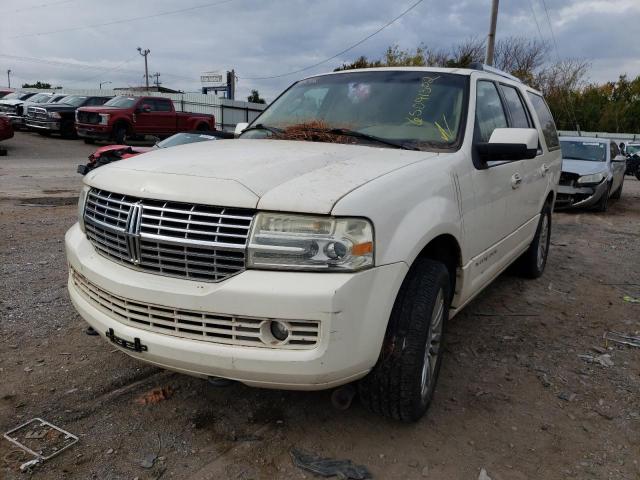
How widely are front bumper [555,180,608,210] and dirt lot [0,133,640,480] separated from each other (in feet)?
20.9

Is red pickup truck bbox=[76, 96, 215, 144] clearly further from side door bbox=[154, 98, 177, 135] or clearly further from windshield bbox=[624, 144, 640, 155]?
windshield bbox=[624, 144, 640, 155]

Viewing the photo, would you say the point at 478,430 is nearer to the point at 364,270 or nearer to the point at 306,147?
the point at 364,270

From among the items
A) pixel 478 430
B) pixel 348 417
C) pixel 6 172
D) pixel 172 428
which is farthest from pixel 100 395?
pixel 6 172

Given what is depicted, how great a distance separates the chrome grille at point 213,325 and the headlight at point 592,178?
32.0 feet

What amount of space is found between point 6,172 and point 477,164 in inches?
506

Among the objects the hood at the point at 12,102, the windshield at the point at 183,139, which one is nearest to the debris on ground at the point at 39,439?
the windshield at the point at 183,139

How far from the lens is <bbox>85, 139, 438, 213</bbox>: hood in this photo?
224 cm

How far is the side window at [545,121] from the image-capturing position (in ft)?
16.8

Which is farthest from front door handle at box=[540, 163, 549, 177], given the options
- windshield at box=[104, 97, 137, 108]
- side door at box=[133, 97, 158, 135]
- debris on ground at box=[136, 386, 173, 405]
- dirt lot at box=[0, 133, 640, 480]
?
windshield at box=[104, 97, 137, 108]

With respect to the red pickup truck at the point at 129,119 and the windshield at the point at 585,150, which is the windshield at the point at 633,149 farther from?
the red pickup truck at the point at 129,119

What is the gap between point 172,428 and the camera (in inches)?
108

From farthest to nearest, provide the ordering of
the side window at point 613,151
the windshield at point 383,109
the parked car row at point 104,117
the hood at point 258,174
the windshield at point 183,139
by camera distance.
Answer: the parked car row at point 104,117 → the side window at point 613,151 → the windshield at point 183,139 → the windshield at point 383,109 → the hood at point 258,174

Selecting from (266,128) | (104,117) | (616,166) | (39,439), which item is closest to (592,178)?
(616,166)

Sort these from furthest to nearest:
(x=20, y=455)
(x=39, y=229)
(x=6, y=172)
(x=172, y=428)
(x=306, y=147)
→ (x=6, y=172) → (x=39, y=229) → (x=306, y=147) → (x=172, y=428) → (x=20, y=455)
